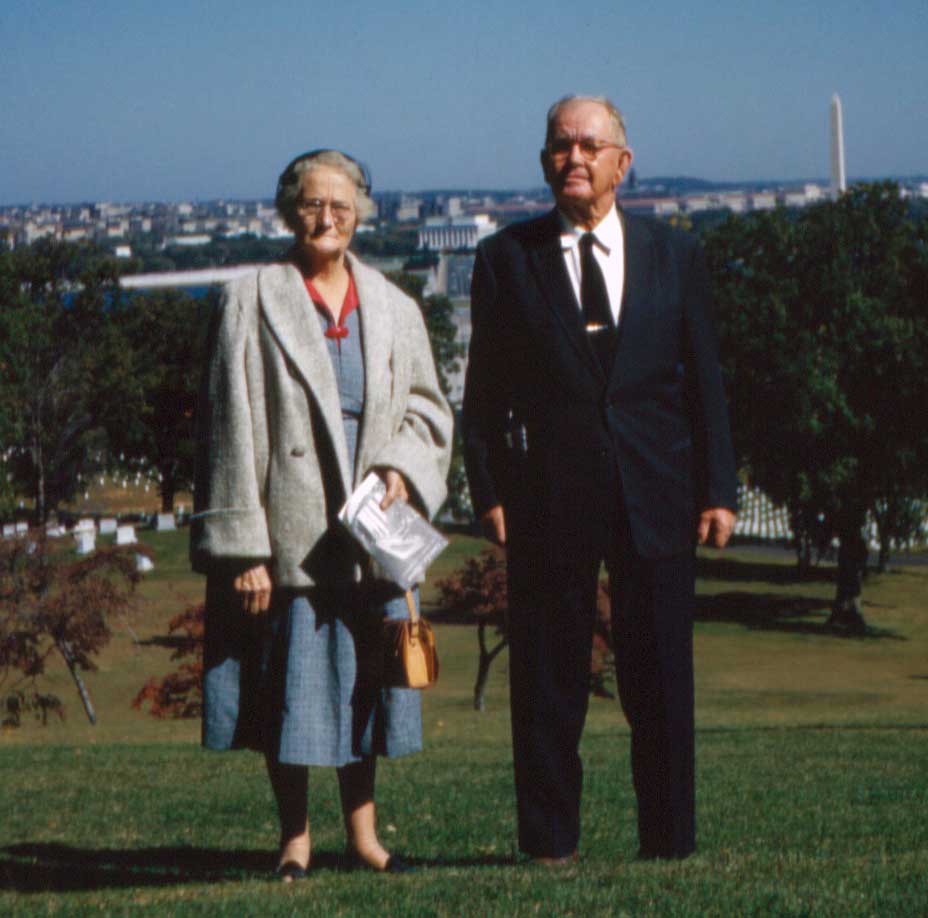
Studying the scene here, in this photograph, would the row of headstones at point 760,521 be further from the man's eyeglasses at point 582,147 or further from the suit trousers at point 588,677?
the man's eyeglasses at point 582,147

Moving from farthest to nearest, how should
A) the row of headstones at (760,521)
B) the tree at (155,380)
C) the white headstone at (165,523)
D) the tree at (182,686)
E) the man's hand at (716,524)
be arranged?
the row of headstones at (760,521)
the white headstone at (165,523)
the tree at (155,380)
the tree at (182,686)
the man's hand at (716,524)

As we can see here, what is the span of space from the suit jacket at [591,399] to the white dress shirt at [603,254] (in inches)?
1.2

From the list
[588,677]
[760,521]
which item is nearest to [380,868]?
[588,677]

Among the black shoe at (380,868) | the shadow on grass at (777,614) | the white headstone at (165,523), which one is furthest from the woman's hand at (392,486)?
the white headstone at (165,523)

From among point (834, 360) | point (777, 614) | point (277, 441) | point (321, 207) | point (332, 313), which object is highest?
point (834, 360)

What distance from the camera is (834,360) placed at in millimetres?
44281

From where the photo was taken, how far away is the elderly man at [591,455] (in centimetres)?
506

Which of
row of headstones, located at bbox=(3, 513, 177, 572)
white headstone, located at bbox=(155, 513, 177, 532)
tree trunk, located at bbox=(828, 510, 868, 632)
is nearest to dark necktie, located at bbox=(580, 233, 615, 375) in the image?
row of headstones, located at bbox=(3, 513, 177, 572)

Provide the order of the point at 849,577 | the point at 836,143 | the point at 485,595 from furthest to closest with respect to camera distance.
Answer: the point at 836,143, the point at 849,577, the point at 485,595

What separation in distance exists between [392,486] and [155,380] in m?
59.5

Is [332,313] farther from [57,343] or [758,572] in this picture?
[57,343]

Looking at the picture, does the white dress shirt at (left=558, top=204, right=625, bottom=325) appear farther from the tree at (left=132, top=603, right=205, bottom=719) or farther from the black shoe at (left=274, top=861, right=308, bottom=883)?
the tree at (left=132, top=603, right=205, bottom=719)

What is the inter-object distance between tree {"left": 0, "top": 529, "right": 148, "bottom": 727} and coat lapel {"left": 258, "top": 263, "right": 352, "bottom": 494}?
22988 millimetres

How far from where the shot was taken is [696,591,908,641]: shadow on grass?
4453 cm
